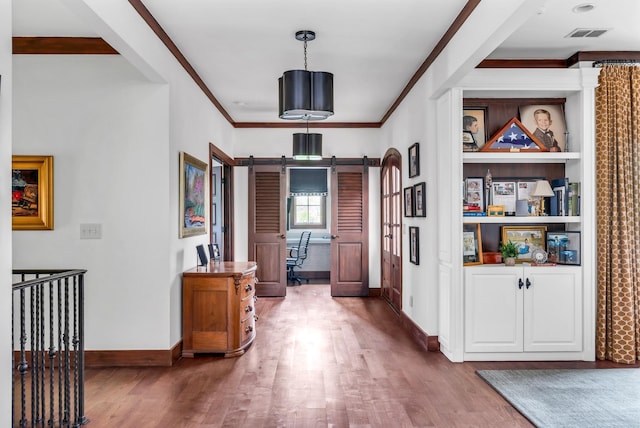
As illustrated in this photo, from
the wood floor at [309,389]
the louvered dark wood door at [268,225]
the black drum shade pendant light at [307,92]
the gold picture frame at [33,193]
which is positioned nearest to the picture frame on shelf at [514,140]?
the black drum shade pendant light at [307,92]

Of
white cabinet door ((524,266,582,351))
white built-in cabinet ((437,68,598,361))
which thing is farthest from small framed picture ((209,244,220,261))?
white cabinet door ((524,266,582,351))

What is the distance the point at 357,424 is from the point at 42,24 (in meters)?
3.66

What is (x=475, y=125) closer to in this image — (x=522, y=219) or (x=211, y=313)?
(x=522, y=219)

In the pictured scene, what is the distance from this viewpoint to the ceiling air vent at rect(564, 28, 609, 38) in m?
3.92

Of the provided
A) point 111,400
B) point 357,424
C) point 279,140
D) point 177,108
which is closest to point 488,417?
point 357,424

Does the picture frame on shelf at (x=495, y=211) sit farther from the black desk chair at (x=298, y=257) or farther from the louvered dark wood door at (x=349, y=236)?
the black desk chair at (x=298, y=257)

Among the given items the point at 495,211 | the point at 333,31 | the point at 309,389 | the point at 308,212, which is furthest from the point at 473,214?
the point at 308,212

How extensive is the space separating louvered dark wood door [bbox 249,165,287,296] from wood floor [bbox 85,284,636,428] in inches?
106

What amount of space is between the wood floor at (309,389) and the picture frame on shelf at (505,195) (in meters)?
1.36

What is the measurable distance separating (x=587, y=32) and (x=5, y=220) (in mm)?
4165

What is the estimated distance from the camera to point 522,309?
425cm

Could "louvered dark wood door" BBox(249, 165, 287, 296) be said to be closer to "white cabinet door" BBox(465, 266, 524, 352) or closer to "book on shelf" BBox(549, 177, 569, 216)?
"white cabinet door" BBox(465, 266, 524, 352)

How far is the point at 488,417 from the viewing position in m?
3.11

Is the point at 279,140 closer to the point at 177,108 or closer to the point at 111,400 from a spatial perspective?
the point at 177,108
